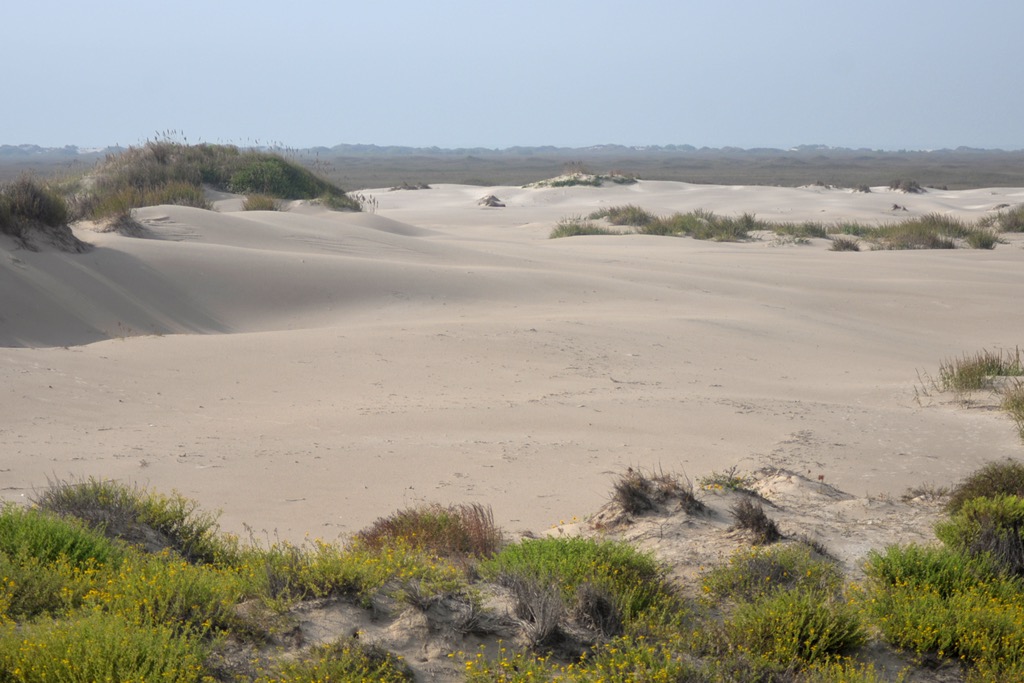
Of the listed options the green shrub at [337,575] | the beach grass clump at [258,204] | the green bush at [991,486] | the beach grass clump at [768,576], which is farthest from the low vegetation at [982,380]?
the beach grass clump at [258,204]

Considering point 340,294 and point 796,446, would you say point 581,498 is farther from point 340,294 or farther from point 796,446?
point 340,294

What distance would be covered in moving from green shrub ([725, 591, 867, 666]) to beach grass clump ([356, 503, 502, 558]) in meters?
1.45

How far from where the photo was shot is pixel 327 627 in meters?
4.04

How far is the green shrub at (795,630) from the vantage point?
4121 millimetres

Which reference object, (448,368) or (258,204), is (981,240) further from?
(448,368)

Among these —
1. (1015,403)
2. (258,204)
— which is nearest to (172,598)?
(1015,403)

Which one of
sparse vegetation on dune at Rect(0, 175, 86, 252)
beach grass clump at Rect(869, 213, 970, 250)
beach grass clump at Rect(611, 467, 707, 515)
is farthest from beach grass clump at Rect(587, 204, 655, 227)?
beach grass clump at Rect(611, 467, 707, 515)

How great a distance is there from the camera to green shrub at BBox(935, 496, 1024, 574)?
16.2 ft

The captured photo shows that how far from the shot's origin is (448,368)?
10.1 m

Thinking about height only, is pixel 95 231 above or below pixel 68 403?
above

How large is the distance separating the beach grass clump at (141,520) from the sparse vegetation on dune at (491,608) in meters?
0.01

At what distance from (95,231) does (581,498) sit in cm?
1071

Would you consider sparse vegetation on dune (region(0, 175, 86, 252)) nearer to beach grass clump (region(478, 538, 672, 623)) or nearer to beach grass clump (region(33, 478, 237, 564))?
beach grass clump (region(33, 478, 237, 564))

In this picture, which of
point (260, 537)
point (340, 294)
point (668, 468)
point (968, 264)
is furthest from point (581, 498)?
point (968, 264)
